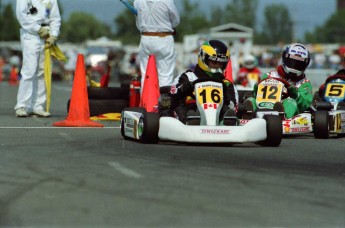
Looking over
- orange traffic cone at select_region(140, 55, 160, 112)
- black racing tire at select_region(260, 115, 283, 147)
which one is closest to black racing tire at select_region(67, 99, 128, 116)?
orange traffic cone at select_region(140, 55, 160, 112)

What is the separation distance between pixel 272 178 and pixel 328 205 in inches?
48.8

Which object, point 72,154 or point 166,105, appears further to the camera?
point 166,105

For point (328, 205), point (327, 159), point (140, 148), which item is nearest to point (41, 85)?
point (140, 148)

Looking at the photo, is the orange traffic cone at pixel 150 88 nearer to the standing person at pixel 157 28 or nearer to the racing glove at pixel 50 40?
the standing person at pixel 157 28

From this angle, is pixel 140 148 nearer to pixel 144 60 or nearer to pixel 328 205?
pixel 328 205

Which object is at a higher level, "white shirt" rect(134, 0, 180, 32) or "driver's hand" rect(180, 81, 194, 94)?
"white shirt" rect(134, 0, 180, 32)

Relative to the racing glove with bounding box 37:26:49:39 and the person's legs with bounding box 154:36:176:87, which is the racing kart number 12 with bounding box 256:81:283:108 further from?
the racing glove with bounding box 37:26:49:39

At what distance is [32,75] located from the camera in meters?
15.2

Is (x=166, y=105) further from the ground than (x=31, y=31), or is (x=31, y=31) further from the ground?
(x=31, y=31)

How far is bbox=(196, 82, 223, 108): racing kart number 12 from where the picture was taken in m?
11.0

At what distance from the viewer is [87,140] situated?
11242mm

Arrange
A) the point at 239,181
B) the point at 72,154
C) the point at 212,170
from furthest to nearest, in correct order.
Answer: the point at 72,154
the point at 212,170
the point at 239,181

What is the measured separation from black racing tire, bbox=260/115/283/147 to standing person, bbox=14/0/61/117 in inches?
210

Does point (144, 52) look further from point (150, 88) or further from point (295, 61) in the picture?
point (295, 61)
